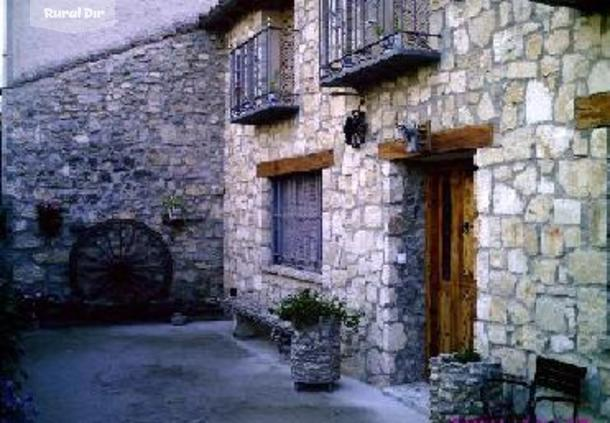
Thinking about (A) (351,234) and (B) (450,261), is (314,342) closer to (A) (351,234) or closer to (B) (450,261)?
(A) (351,234)

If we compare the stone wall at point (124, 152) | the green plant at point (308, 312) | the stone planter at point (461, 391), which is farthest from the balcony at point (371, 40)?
the stone wall at point (124, 152)

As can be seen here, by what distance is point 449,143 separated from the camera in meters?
6.16

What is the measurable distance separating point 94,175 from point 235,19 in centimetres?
315

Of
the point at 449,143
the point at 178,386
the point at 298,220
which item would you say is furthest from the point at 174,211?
the point at 449,143

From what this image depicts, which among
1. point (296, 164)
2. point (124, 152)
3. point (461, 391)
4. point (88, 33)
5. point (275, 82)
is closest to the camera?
point (461, 391)

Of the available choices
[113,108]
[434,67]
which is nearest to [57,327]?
[113,108]

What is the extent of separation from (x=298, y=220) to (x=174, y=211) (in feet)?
9.69

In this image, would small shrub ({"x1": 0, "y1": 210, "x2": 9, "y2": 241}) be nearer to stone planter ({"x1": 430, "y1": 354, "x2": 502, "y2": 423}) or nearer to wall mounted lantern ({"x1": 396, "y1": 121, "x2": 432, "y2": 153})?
wall mounted lantern ({"x1": 396, "y1": 121, "x2": 432, "y2": 153})

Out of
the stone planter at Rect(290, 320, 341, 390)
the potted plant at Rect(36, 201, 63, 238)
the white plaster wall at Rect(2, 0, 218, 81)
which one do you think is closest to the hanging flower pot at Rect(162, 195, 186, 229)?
the potted plant at Rect(36, 201, 63, 238)

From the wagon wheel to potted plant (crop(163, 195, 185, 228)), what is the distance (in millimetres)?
305

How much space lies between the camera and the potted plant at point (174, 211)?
38.5 ft

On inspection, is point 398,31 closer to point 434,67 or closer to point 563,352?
point 434,67

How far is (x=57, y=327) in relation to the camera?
1127cm

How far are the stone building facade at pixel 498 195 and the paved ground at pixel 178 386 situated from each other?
79cm
